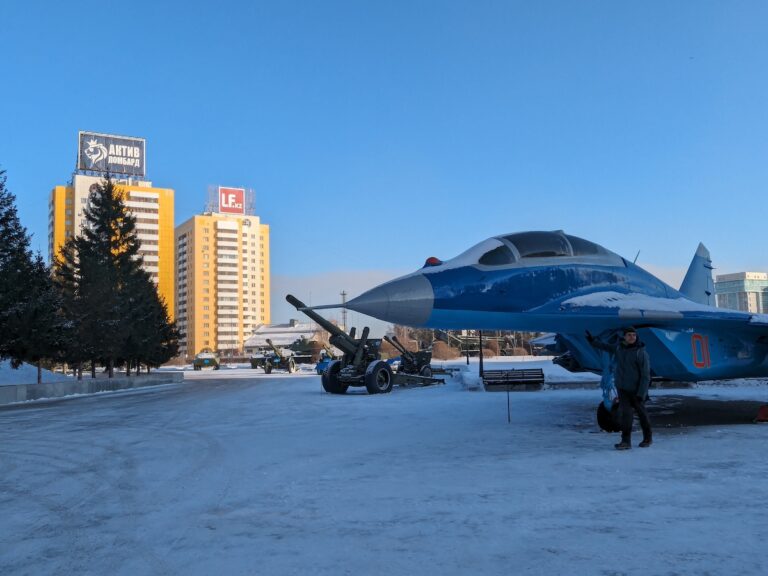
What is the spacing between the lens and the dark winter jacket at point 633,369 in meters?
7.25

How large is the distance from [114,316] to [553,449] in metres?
25.8

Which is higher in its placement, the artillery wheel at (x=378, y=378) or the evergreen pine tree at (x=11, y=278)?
the evergreen pine tree at (x=11, y=278)

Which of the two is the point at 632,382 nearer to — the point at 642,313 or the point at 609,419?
the point at 642,313

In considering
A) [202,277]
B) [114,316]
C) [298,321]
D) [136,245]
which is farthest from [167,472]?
[298,321]

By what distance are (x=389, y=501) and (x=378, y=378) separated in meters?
14.8

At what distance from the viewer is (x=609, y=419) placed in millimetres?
8469

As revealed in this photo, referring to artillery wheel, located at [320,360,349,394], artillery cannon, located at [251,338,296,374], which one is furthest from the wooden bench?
artillery cannon, located at [251,338,296,374]

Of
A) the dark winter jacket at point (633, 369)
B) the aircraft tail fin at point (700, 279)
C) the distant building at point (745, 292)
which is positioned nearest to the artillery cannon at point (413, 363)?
the aircraft tail fin at point (700, 279)

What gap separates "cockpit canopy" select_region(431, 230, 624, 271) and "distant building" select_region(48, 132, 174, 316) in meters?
104

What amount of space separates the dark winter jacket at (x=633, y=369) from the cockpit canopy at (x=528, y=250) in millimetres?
1677

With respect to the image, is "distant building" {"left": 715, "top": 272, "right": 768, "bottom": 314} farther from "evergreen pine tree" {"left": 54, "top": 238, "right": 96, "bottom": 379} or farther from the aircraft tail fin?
"evergreen pine tree" {"left": 54, "top": 238, "right": 96, "bottom": 379}

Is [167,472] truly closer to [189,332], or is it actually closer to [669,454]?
[669,454]

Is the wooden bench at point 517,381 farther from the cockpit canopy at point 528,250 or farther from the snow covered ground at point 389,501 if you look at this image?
the cockpit canopy at point 528,250

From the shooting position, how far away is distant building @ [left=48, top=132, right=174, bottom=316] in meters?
109
